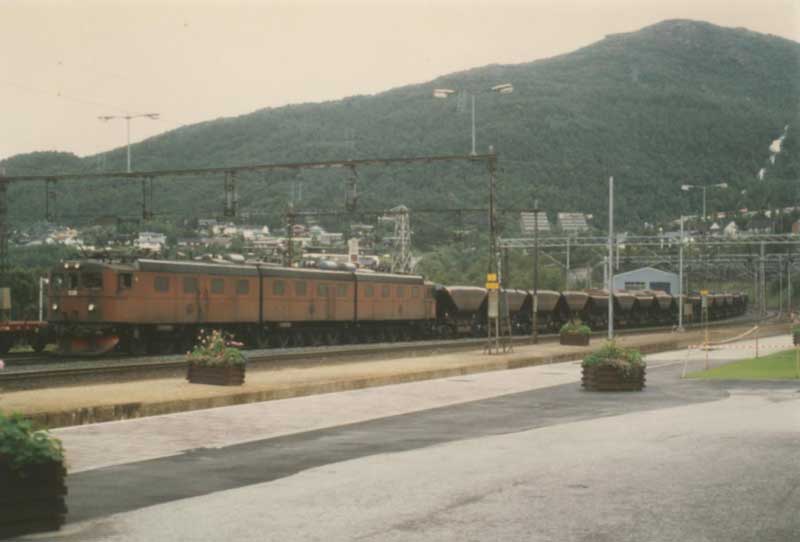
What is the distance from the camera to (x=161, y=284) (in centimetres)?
3778

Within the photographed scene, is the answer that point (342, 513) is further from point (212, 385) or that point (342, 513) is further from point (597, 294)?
point (597, 294)

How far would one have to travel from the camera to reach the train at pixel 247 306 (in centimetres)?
3672

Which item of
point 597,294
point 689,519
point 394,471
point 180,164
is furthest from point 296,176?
point 180,164

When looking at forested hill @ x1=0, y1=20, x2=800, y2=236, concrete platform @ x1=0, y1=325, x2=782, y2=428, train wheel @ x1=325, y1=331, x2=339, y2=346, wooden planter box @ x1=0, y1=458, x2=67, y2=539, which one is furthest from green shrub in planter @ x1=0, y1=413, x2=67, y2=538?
forested hill @ x1=0, y1=20, x2=800, y2=236

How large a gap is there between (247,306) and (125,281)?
21.7 ft

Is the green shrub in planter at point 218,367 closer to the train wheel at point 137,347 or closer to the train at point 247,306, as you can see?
the train at point 247,306

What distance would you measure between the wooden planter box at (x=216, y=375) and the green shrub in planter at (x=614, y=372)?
750 cm

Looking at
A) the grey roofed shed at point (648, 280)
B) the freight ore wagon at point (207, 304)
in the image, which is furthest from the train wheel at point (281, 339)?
the grey roofed shed at point (648, 280)

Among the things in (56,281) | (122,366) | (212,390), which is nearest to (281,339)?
(56,281)

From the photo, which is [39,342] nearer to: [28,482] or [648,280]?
[28,482]

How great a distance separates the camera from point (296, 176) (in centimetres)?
4119

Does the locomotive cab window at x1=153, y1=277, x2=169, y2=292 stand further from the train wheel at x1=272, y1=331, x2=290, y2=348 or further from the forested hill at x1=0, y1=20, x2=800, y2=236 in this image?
the forested hill at x1=0, y1=20, x2=800, y2=236

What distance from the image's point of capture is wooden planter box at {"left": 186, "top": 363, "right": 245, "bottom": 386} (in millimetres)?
22219

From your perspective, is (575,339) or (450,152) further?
(450,152)
